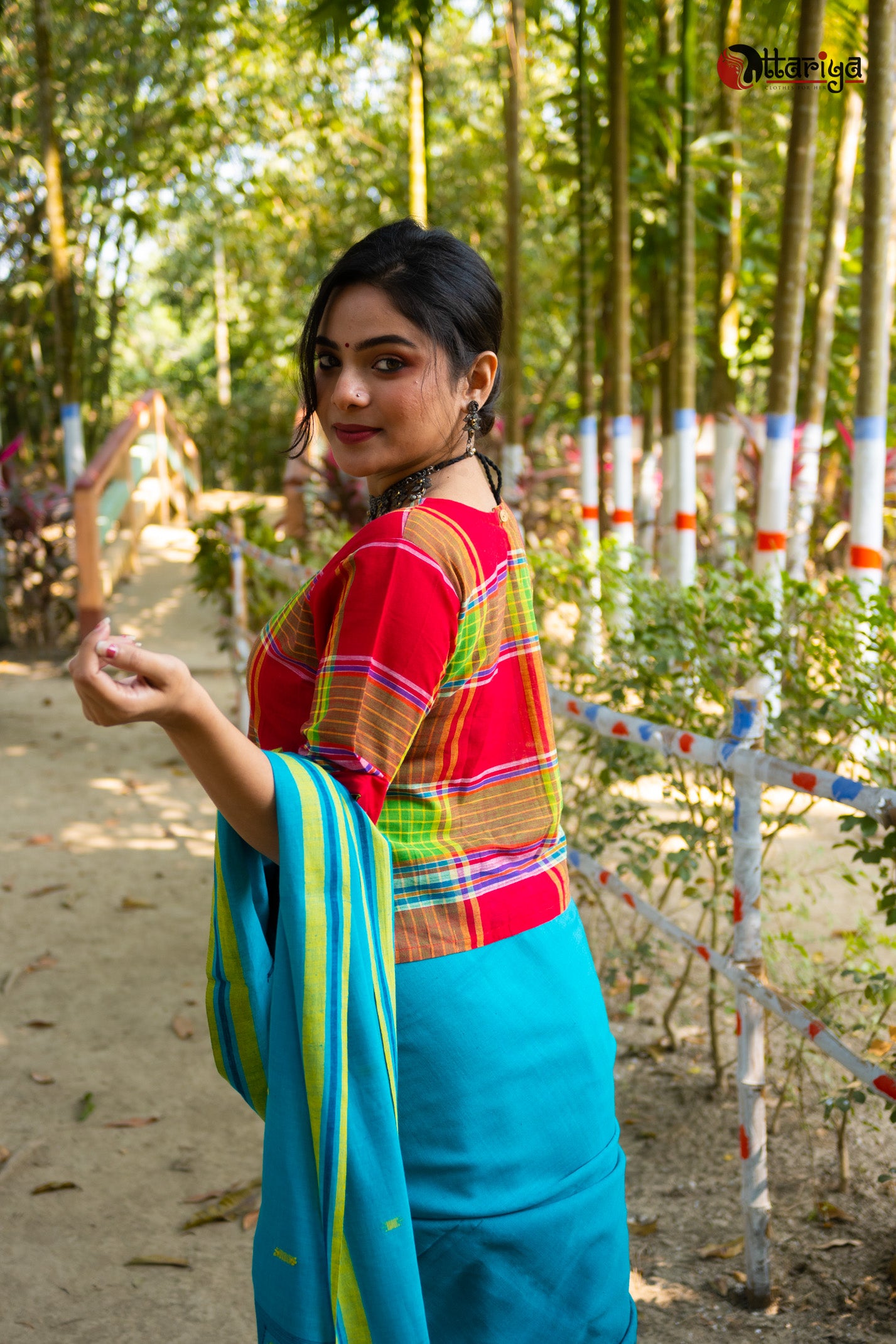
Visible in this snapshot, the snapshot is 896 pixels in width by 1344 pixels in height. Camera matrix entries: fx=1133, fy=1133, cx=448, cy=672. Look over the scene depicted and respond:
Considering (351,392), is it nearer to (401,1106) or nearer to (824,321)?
(401,1106)

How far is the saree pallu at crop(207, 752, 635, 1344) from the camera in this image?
1091 millimetres

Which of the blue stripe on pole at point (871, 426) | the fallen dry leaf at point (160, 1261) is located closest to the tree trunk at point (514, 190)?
the blue stripe on pole at point (871, 426)

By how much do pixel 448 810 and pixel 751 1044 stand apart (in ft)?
4.04

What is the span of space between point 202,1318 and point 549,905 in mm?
1538

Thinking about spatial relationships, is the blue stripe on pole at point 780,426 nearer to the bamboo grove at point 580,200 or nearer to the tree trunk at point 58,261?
the bamboo grove at point 580,200

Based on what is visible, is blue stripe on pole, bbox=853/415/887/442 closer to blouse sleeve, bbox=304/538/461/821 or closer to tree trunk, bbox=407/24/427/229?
tree trunk, bbox=407/24/427/229

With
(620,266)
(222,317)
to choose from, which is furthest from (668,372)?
(222,317)

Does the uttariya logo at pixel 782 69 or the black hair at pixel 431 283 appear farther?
the uttariya logo at pixel 782 69

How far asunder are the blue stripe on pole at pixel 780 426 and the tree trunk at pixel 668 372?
1902mm

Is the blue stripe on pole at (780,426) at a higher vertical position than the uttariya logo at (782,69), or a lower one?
lower

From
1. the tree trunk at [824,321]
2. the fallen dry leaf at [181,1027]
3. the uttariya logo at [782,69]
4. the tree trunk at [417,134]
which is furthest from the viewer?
the tree trunk at [417,134]

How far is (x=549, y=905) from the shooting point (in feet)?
4.27

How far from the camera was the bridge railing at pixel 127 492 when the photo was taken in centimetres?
830

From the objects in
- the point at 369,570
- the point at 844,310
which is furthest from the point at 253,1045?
the point at 844,310
